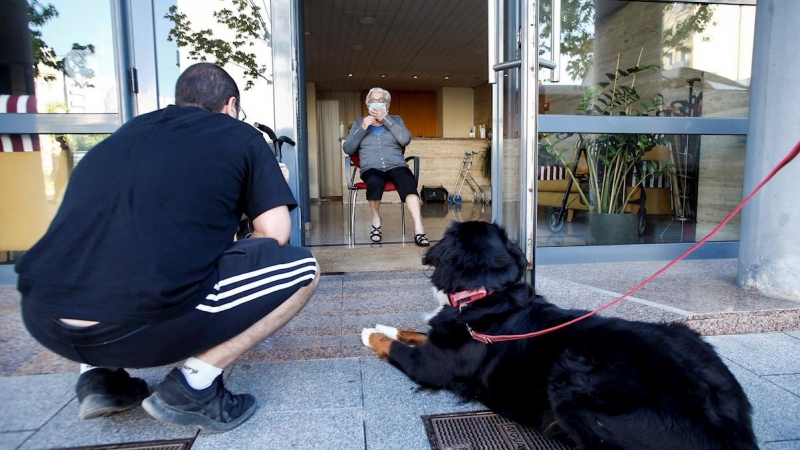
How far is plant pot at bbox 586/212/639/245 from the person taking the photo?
3676 mm

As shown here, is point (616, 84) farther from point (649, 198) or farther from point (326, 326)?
point (326, 326)

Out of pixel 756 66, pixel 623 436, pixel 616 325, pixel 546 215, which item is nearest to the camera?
pixel 623 436

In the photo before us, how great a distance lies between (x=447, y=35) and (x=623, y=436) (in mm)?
7594

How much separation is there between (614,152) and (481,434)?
9.76ft

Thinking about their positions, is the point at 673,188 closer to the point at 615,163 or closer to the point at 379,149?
the point at 615,163

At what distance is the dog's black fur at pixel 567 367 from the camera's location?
44.8 inches

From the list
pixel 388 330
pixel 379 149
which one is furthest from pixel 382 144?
pixel 388 330

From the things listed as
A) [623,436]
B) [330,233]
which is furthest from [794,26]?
[330,233]

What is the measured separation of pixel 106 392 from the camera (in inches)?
57.7

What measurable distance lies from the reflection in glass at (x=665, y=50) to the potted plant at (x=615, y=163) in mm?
142

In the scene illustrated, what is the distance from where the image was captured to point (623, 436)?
118cm

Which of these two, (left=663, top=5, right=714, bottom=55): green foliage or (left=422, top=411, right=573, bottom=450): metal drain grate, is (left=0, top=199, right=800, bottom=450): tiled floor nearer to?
(left=422, top=411, right=573, bottom=450): metal drain grate

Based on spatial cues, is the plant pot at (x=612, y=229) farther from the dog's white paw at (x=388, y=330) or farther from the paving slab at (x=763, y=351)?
the dog's white paw at (x=388, y=330)

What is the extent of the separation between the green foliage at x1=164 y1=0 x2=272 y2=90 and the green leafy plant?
2351 millimetres
